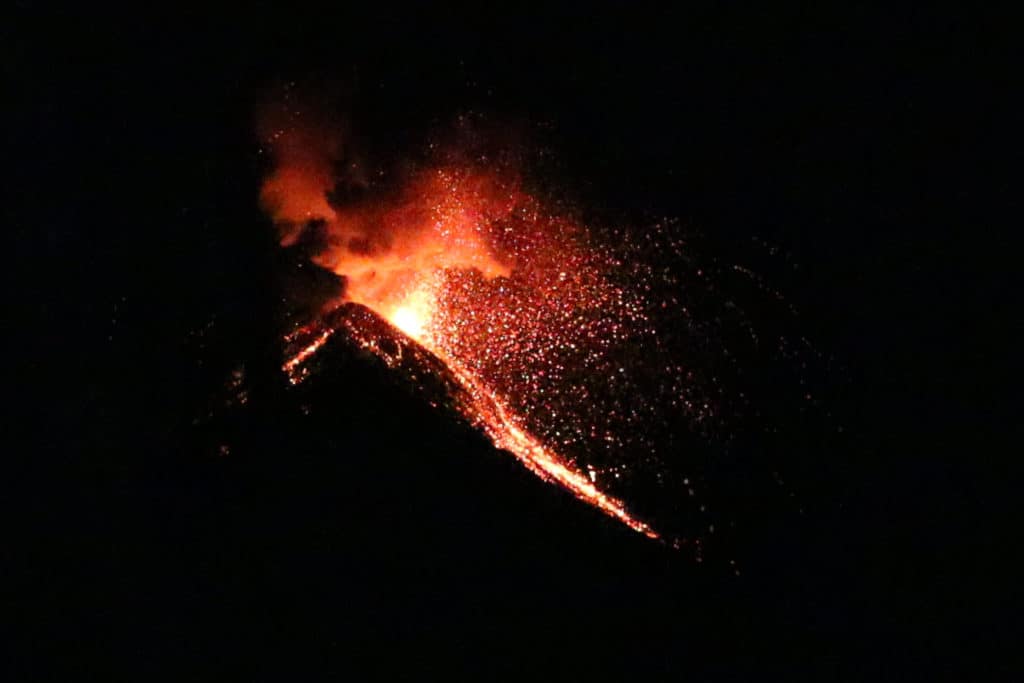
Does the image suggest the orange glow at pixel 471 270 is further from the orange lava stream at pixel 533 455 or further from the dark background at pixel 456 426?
the dark background at pixel 456 426

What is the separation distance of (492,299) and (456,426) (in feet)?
1.74

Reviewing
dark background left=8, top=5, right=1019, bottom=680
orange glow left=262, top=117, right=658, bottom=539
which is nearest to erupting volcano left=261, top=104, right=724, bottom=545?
orange glow left=262, top=117, right=658, bottom=539

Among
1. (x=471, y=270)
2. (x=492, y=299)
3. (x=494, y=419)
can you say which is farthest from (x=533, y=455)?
(x=471, y=270)

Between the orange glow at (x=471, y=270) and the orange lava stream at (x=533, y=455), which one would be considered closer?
the orange lava stream at (x=533, y=455)

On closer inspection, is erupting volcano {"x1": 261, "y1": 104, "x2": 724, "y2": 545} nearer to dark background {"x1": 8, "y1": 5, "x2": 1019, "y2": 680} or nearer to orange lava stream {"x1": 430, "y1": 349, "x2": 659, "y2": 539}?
orange lava stream {"x1": 430, "y1": 349, "x2": 659, "y2": 539}

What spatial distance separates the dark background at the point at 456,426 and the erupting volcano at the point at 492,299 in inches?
6.4

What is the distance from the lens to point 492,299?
255 centimetres

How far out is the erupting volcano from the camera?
2424 millimetres

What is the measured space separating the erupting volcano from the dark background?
162 mm

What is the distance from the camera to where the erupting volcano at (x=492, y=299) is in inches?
95.4

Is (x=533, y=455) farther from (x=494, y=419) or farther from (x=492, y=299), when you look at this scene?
(x=492, y=299)

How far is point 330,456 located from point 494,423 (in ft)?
1.94

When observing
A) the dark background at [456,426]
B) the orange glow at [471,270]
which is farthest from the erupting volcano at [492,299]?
the dark background at [456,426]

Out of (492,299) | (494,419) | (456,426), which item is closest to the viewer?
(456,426)
